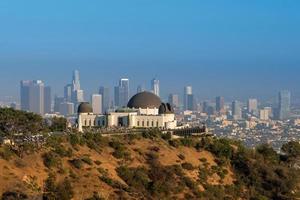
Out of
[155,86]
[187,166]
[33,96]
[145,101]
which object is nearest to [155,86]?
[155,86]

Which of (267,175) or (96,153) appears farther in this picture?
(267,175)

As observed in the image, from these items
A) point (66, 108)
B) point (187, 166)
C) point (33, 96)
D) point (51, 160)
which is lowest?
point (187, 166)

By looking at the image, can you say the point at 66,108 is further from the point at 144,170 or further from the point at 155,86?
the point at 144,170

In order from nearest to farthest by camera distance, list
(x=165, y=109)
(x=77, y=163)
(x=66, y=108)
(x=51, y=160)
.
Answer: (x=51, y=160) → (x=77, y=163) → (x=165, y=109) → (x=66, y=108)

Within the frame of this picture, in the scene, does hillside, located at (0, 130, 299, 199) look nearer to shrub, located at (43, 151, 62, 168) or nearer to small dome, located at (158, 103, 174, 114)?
shrub, located at (43, 151, 62, 168)

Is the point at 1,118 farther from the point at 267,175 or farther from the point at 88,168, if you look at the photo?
the point at 267,175

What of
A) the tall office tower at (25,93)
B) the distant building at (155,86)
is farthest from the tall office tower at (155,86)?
the tall office tower at (25,93)

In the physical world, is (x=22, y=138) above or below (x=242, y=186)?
above

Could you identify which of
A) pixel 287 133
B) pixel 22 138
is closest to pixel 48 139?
pixel 22 138
